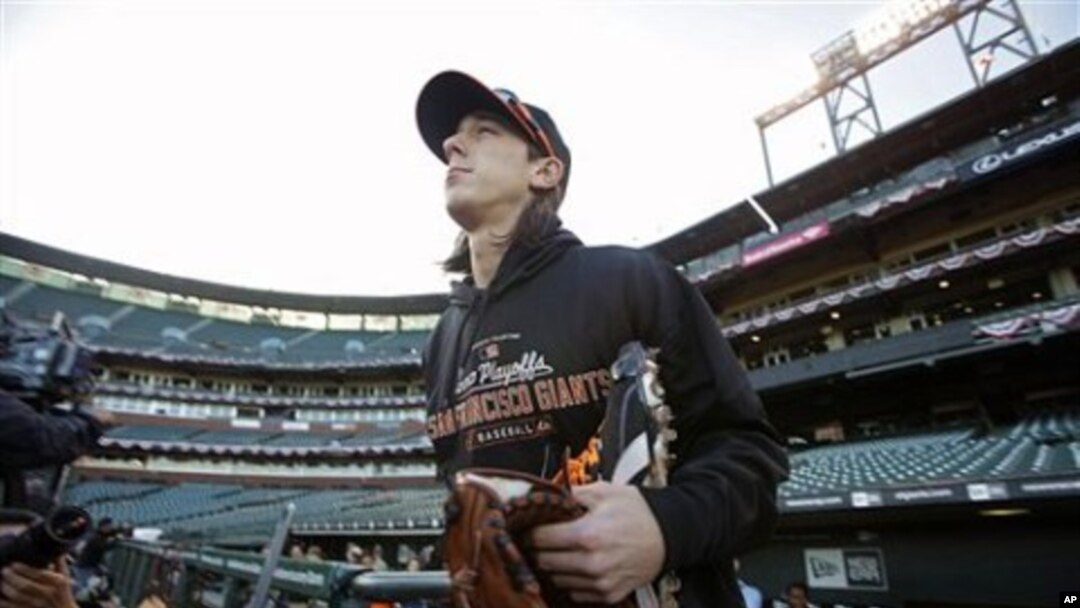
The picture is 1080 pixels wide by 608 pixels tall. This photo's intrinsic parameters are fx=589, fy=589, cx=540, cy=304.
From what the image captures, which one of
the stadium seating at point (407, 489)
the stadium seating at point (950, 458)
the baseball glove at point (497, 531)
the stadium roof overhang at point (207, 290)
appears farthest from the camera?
the stadium roof overhang at point (207, 290)

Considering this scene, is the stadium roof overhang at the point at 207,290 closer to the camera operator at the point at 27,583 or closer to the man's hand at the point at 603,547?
the camera operator at the point at 27,583

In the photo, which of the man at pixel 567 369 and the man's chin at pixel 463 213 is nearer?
the man at pixel 567 369

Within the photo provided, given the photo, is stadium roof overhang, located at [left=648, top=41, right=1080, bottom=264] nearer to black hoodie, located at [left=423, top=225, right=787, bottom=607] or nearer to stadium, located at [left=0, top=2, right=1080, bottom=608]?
stadium, located at [left=0, top=2, right=1080, bottom=608]

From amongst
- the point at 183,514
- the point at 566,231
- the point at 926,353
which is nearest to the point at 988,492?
the point at 926,353

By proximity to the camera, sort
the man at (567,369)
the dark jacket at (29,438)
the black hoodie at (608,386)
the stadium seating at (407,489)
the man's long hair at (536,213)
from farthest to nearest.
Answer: the stadium seating at (407,489) < the dark jacket at (29,438) < the man's long hair at (536,213) < the black hoodie at (608,386) < the man at (567,369)

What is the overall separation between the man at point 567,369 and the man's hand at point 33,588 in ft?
4.29

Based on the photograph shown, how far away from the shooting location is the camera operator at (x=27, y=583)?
1.78 meters

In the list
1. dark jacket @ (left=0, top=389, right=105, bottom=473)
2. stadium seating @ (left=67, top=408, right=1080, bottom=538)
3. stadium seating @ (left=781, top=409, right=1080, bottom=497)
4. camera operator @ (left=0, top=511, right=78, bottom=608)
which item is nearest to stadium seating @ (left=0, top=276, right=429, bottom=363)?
stadium seating @ (left=67, top=408, right=1080, bottom=538)

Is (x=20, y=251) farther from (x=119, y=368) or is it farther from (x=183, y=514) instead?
(x=183, y=514)

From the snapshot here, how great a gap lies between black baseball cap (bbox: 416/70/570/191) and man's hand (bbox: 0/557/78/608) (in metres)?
1.82

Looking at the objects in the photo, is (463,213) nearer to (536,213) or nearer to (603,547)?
(536,213)

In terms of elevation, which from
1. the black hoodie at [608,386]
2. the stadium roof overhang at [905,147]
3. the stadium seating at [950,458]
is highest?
the stadium roof overhang at [905,147]

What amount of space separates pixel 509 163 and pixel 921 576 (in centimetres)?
1577

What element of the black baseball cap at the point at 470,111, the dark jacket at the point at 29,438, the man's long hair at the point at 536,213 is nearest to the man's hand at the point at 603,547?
the man's long hair at the point at 536,213
